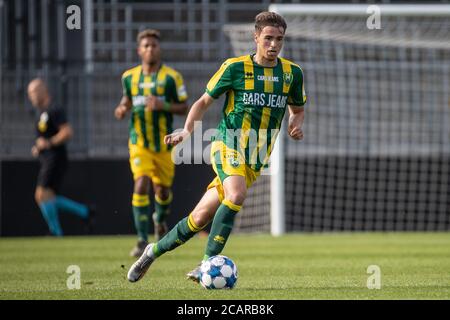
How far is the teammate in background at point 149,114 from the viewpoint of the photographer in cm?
1111

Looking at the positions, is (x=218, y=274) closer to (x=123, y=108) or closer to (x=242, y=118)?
(x=242, y=118)

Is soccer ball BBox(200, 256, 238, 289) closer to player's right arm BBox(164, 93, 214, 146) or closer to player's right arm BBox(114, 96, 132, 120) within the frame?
player's right arm BBox(164, 93, 214, 146)

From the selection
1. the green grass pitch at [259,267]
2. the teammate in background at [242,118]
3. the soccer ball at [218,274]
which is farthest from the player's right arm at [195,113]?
the green grass pitch at [259,267]

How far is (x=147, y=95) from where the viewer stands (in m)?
11.3

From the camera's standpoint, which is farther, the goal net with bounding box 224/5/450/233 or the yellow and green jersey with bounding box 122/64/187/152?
the goal net with bounding box 224/5/450/233

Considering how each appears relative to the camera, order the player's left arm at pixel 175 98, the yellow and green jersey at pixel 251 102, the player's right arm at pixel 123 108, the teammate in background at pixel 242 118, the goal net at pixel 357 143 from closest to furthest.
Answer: the teammate in background at pixel 242 118 → the yellow and green jersey at pixel 251 102 → the player's right arm at pixel 123 108 → the player's left arm at pixel 175 98 → the goal net at pixel 357 143

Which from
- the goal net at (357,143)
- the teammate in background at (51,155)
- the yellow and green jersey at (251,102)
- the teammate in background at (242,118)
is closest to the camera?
the teammate in background at (242,118)

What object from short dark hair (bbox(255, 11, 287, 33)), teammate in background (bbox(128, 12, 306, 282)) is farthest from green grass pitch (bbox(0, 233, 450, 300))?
short dark hair (bbox(255, 11, 287, 33))

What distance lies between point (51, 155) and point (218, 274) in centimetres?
829

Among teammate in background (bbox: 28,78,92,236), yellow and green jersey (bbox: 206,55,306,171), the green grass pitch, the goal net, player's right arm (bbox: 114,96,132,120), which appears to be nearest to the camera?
the green grass pitch

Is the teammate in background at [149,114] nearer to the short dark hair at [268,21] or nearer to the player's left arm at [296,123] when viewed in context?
the player's left arm at [296,123]

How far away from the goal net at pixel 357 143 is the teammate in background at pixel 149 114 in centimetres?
380

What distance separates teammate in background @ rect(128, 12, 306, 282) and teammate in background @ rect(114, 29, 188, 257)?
3.37 m

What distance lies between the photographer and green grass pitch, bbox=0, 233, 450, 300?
7164 millimetres
